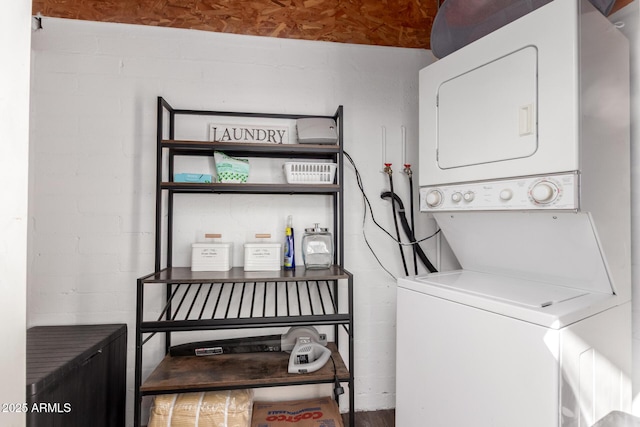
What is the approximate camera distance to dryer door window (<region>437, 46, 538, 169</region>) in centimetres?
107

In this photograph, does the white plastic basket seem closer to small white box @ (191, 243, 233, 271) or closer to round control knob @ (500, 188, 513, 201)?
small white box @ (191, 243, 233, 271)

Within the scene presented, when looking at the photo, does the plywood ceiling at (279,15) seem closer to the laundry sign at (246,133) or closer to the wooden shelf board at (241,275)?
the laundry sign at (246,133)

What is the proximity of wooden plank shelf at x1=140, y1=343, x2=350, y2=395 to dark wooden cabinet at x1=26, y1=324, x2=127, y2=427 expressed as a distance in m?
0.23

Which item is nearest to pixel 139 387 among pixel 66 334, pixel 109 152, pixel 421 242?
pixel 66 334

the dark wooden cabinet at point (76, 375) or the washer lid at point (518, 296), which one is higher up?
the washer lid at point (518, 296)

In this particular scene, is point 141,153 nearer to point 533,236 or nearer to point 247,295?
point 247,295

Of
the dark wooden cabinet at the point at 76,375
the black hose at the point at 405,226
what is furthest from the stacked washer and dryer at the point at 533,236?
the dark wooden cabinet at the point at 76,375

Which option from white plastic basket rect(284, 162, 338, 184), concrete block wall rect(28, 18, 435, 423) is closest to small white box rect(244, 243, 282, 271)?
concrete block wall rect(28, 18, 435, 423)

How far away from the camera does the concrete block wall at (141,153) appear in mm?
1649

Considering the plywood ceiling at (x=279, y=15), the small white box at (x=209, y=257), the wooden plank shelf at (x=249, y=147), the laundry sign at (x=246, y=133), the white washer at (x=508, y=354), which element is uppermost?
the plywood ceiling at (x=279, y=15)

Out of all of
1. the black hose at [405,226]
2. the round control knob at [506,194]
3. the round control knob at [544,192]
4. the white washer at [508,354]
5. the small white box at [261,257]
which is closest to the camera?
the white washer at [508,354]

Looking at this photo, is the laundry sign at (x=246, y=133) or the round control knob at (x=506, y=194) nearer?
the round control knob at (x=506, y=194)

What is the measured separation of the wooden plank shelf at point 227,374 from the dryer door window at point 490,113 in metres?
1.07

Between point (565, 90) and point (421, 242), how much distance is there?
1.10 m
